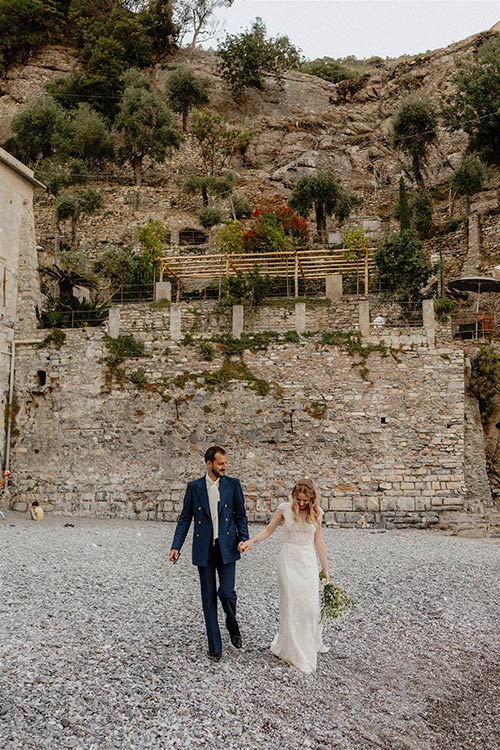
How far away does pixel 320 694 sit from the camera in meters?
5.09

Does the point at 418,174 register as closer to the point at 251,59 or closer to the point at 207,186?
the point at 207,186

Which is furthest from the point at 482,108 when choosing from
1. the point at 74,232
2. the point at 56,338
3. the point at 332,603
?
the point at 332,603

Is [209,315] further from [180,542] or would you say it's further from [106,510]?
[180,542]

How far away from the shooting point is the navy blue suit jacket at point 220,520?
5645mm

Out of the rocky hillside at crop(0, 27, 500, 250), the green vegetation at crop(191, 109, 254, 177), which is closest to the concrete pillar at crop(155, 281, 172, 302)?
the rocky hillside at crop(0, 27, 500, 250)

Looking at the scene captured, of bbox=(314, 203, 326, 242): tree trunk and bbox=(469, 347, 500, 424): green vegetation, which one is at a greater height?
bbox=(314, 203, 326, 242): tree trunk

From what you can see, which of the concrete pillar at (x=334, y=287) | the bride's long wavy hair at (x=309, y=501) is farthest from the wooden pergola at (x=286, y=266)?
the bride's long wavy hair at (x=309, y=501)

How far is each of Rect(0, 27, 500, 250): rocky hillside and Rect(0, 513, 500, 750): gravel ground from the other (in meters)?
26.8

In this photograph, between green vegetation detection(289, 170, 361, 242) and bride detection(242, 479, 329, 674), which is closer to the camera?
bride detection(242, 479, 329, 674)

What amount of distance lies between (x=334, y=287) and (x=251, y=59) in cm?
3773

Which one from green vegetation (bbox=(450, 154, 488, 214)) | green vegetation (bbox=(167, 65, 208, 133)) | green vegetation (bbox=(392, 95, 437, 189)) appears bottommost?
green vegetation (bbox=(450, 154, 488, 214))

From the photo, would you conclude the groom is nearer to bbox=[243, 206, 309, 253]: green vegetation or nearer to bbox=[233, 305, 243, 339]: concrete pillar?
bbox=[233, 305, 243, 339]: concrete pillar

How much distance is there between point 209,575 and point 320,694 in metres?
1.40

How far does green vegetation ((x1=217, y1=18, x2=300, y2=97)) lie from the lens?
50.2 m
